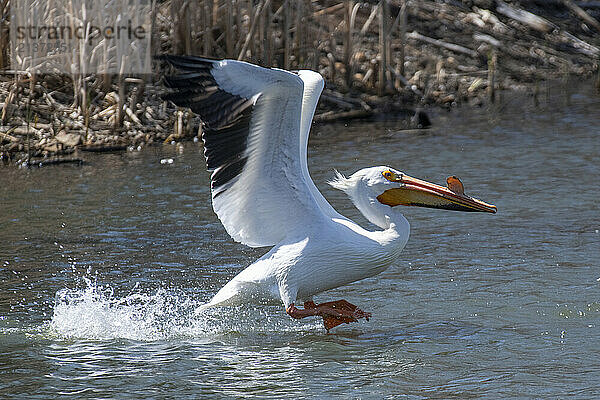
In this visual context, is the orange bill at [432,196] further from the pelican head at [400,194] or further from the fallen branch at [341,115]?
the fallen branch at [341,115]

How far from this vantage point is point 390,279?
20.8ft

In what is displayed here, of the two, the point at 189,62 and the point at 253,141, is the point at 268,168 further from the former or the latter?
the point at 189,62

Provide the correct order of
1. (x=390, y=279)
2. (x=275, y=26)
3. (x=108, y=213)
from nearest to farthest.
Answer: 1. (x=390, y=279)
2. (x=108, y=213)
3. (x=275, y=26)

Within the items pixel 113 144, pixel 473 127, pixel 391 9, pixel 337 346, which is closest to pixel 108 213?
pixel 113 144

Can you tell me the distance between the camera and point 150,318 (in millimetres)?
5637

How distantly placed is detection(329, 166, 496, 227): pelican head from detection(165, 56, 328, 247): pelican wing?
299 millimetres

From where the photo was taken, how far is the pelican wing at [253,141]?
15.7 feet

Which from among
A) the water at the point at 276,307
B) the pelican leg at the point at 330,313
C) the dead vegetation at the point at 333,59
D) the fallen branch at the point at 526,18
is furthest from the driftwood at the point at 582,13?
the pelican leg at the point at 330,313

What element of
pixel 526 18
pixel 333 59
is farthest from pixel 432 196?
pixel 526 18

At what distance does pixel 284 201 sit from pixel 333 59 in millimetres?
7885

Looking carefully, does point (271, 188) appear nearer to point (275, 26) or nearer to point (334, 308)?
point (334, 308)

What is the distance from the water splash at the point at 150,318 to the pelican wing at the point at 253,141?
54 cm

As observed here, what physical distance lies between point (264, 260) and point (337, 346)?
62cm

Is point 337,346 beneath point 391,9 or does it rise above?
beneath
